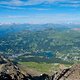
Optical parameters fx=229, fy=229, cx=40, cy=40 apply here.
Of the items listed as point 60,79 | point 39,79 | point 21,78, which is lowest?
point 39,79

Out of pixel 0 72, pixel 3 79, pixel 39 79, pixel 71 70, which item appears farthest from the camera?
pixel 39 79

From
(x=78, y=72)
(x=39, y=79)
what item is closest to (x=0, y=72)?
(x=39, y=79)

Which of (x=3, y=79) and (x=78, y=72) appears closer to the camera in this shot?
(x=78, y=72)

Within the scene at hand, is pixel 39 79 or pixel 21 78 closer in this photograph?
pixel 21 78

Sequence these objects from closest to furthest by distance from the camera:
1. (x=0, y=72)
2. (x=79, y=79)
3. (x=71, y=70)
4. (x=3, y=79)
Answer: (x=79, y=79)
(x=71, y=70)
(x=3, y=79)
(x=0, y=72)

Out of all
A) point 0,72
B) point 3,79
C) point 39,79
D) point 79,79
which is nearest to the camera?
point 79,79

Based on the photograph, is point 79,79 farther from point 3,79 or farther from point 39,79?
point 39,79

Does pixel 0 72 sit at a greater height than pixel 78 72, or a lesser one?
lesser

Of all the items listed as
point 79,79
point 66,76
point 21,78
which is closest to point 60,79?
point 66,76

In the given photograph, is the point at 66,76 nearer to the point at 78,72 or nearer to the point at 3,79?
the point at 78,72
